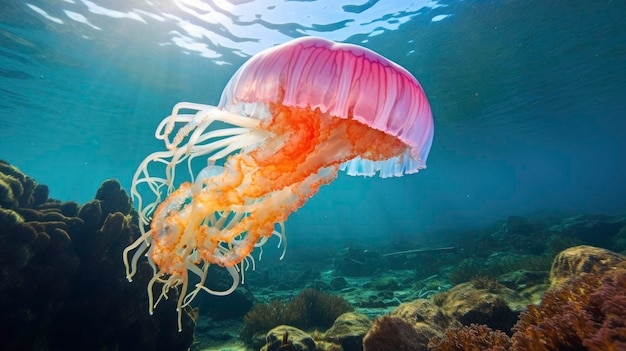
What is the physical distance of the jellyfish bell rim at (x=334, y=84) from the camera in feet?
5.63

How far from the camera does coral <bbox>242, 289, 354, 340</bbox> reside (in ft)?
21.1

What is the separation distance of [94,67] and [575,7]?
2002 centimetres

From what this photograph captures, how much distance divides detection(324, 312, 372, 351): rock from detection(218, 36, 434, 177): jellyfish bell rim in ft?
13.1

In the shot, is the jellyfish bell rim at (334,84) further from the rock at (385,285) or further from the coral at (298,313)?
the rock at (385,285)

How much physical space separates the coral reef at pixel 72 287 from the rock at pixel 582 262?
228 inches

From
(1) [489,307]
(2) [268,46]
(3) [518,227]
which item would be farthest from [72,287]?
(3) [518,227]

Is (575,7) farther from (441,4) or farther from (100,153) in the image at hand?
(100,153)

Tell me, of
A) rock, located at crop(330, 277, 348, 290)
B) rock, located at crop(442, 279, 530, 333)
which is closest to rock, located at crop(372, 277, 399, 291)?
rock, located at crop(330, 277, 348, 290)

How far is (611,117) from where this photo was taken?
28859mm

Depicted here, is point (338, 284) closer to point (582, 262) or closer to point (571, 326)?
point (582, 262)

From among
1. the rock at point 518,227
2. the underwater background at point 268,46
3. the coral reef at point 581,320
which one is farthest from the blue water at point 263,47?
the coral reef at point 581,320

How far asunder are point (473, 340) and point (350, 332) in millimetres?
2485

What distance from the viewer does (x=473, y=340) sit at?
277 centimetres

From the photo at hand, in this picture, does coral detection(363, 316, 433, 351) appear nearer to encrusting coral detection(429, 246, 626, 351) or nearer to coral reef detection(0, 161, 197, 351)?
encrusting coral detection(429, 246, 626, 351)
